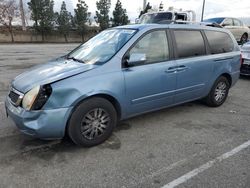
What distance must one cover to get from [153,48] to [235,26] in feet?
46.7

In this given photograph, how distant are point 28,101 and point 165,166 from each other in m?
1.88

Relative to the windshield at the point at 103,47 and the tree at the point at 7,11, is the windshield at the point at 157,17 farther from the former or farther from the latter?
the tree at the point at 7,11

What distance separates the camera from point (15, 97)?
138 inches

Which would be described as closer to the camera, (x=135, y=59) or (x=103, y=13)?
(x=135, y=59)

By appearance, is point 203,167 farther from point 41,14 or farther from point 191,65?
point 41,14

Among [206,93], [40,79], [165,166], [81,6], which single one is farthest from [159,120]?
[81,6]

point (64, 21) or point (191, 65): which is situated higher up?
point (64, 21)

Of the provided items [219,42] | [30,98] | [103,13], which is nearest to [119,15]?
[103,13]

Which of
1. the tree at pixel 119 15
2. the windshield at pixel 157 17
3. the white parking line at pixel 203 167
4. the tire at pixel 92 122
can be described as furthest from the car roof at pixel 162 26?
the tree at pixel 119 15

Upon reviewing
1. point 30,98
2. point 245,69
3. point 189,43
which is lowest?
point 245,69

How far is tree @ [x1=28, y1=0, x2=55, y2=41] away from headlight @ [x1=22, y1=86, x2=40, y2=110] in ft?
119

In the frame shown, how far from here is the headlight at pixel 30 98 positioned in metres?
3.24

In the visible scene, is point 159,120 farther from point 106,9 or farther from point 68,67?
point 106,9

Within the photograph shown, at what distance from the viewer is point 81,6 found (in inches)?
1587
